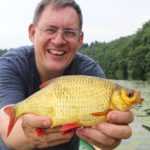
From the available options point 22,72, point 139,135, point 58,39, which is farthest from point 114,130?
point 139,135

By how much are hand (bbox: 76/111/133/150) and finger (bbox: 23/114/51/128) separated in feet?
1.12

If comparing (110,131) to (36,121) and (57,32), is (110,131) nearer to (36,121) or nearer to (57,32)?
(36,121)

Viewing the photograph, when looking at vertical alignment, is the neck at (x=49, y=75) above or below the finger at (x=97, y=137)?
above

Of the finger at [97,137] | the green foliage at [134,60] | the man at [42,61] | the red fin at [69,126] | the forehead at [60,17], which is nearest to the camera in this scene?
the red fin at [69,126]

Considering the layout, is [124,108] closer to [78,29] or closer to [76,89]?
[76,89]

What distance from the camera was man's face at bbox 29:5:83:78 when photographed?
428 centimetres

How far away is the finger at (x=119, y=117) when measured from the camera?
3076 millimetres

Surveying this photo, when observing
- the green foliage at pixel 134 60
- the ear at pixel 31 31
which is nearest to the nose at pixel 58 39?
the ear at pixel 31 31

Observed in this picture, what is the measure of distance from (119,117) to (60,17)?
4.92 ft

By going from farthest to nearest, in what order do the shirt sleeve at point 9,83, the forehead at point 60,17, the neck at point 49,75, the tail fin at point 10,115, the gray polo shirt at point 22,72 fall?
the neck at point 49,75 < the forehead at point 60,17 < the gray polo shirt at point 22,72 < the shirt sleeve at point 9,83 < the tail fin at point 10,115

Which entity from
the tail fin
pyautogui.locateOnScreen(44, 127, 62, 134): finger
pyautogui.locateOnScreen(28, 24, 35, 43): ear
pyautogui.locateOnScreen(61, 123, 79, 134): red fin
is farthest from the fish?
pyautogui.locateOnScreen(28, 24, 35, 43): ear

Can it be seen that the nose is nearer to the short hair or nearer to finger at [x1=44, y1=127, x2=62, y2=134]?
the short hair

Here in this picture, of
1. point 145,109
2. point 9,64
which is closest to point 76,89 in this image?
point 9,64

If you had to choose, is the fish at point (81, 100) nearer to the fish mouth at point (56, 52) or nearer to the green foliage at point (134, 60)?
the fish mouth at point (56, 52)
